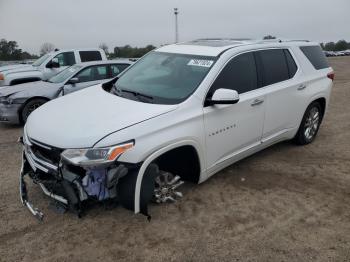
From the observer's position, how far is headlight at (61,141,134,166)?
128 inches

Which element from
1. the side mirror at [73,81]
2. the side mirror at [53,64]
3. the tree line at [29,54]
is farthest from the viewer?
the tree line at [29,54]

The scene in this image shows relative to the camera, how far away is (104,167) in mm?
3287

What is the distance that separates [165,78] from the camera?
440cm

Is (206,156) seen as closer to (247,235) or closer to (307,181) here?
(247,235)

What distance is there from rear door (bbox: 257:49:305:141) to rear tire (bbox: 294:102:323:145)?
1.12ft

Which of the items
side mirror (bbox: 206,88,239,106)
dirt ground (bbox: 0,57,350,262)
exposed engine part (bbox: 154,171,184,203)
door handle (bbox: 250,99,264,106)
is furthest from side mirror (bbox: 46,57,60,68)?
side mirror (bbox: 206,88,239,106)

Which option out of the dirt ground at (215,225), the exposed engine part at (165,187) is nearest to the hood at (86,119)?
the exposed engine part at (165,187)

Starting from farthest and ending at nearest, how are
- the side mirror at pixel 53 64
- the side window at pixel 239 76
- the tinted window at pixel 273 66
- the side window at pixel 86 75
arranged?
the side mirror at pixel 53 64, the side window at pixel 86 75, the tinted window at pixel 273 66, the side window at pixel 239 76

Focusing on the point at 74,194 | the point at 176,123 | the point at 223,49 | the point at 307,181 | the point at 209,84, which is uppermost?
the point at 223,49

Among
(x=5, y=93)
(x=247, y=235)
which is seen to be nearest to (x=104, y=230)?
(x=247, y=235)

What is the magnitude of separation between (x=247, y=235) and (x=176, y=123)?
1330 millimetres

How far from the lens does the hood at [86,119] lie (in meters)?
3.38

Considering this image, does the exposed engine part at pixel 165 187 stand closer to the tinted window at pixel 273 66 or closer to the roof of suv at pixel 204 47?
the roof of suv at pixel 204 47

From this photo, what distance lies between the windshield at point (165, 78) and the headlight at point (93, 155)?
35.1 inches
